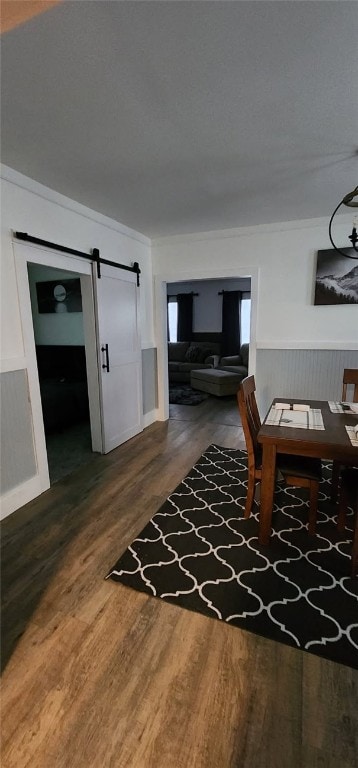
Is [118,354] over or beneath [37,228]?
beneath

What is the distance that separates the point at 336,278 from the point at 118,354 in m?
2.39

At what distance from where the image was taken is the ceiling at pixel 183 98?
112 cm

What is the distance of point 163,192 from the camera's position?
2.54 meters

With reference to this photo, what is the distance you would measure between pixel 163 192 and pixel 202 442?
96.4 inches

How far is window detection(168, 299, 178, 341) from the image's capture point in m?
7.95

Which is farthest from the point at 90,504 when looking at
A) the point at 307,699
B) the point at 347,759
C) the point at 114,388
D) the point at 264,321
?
the point at 264,321

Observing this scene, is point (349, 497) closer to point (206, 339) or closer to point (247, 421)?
point (247, 421)

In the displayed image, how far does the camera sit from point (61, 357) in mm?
4379

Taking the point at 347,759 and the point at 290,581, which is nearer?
the point at 347,759

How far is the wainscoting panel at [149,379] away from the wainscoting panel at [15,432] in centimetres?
180

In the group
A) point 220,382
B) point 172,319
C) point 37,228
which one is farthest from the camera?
point 172,319

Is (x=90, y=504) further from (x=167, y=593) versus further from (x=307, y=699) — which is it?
(x=307, y=699)

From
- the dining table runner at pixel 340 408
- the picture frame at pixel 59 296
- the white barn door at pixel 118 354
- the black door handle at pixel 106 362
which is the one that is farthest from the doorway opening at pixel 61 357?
the dining table runner at pixel 340 408

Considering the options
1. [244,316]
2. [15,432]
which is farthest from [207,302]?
[15,432]
